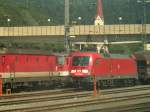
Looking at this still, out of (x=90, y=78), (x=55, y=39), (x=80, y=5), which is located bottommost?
(x=90, y=78)

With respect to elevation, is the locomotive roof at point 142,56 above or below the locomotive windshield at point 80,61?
above

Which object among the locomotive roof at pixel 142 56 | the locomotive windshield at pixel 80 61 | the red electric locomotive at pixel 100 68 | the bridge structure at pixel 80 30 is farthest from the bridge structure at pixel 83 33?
the locomotive windshield at pixel 80 61

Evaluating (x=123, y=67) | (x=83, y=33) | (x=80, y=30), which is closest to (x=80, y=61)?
(x=123, y=67)

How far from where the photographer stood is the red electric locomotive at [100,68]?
3703cm

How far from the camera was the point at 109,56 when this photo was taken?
39.8 meters

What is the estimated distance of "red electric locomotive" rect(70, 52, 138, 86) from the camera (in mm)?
37031

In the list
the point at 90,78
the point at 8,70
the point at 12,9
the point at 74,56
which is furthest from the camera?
the point at 12,9

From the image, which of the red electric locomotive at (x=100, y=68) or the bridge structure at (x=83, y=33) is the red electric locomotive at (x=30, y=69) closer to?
the red electric locomotive at (x=100, y=68)

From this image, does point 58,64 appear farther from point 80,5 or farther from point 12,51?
point 80,5

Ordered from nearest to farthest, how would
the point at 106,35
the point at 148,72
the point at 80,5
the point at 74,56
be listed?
the point at 74,56, the point at 148,72, the point at 106,35, the point at 80,5

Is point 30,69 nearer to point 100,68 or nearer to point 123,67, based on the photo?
point 100,68

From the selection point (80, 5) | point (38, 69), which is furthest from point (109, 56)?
point (80, 5)

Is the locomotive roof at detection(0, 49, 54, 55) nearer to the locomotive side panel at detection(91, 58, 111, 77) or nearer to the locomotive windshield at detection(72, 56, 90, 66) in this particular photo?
the locomotive windshield at detection(72, 56, 90, 66)

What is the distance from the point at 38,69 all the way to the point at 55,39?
4418 centimetres
